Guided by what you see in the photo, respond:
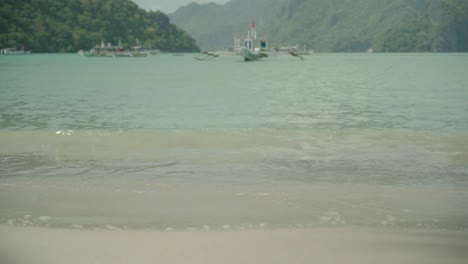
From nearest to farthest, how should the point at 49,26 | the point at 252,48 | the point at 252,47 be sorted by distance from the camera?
the point at 252,47 < the point at 252,48 < the point at 49,26

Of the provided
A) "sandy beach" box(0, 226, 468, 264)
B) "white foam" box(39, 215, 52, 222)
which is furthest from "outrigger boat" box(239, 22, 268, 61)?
"sandy beach" box(0, 226, 468, 264)

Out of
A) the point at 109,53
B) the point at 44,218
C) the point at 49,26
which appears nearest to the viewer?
the point at 44,218

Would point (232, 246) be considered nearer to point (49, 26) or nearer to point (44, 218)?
point (44, 218)

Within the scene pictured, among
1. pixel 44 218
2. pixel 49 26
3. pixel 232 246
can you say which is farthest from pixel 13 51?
pixel 232 246

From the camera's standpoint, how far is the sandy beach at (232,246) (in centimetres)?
457

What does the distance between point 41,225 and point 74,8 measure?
20275 cm

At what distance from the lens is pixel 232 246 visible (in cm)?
487

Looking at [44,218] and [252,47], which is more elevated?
[252,47]

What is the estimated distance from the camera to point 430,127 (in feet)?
51.3

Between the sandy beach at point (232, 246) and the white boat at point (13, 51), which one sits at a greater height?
the white boat at point (13, 51)

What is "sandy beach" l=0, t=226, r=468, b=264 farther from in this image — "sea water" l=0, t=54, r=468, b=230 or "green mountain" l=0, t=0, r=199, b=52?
"green mountain" l=0, t=0, r=199, b=52

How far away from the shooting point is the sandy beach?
457cm

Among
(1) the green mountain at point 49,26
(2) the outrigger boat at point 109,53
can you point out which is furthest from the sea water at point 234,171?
(1) the green mountain at point 49,26

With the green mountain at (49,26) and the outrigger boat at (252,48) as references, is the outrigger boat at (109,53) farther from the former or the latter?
the outrigger boat at (252,48)
